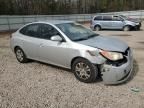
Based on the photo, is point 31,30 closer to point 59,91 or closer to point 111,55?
point 59,91

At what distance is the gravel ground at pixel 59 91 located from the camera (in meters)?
4.67

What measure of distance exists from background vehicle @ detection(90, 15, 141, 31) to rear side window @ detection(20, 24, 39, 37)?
1357cm

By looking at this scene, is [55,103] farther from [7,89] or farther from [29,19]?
[29,19]

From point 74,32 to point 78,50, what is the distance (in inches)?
36.1

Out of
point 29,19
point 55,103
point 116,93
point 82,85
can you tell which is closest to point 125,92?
point 116,93

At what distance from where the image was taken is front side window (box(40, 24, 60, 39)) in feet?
21.1

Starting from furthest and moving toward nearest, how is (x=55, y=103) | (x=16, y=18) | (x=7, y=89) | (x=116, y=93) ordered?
(x=16, y=18)
(x=7, y=89)
(x=116, y=93)
(x=55, y=103)

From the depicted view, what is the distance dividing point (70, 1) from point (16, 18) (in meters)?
15.1

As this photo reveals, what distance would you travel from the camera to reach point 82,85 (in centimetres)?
557

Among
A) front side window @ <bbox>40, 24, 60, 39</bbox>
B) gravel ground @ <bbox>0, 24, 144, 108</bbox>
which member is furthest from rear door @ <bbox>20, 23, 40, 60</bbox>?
gravel ground @ <bbox>0, 24, 144, 108</bbox>

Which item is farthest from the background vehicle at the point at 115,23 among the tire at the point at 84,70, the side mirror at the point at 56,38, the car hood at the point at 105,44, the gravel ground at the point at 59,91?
the tire at the point at 84,70

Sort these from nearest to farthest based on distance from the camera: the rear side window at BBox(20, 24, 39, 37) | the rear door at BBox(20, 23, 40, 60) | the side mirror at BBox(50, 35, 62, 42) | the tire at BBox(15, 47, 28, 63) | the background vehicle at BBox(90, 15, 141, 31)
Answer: the side mirror at BBox(50, 35, 62, 42) < the rear door at BBox(20, 23, 40, 60) < the rear side window at BBox(20, 24, 39, 37) < the tire at BBox(15, 47, 28, 63) < the background vehicle at BBox(90, 15, 141, 31)

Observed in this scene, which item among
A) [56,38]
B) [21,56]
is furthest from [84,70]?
[21,56]

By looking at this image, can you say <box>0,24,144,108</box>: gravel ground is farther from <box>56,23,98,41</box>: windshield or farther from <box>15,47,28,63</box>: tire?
<box>56,23,98,41</box>: windshield
